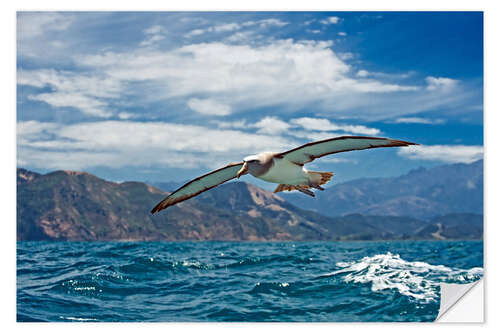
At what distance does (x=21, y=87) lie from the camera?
7.07 metres

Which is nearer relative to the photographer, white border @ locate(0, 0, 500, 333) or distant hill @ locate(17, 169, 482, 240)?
white border @ locate(0, 0, 500, 333)

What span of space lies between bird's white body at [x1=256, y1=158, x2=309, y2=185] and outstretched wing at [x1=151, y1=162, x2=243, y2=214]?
0.53m

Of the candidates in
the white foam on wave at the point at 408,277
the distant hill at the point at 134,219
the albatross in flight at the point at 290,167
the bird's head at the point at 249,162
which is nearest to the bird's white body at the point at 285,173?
the albatross in flight at the point at 290,167

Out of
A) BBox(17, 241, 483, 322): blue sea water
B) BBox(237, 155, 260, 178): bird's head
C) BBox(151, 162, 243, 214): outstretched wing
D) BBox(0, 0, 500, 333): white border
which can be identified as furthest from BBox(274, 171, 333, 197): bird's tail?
BBox(17, 241, 483, 322): blue sea water

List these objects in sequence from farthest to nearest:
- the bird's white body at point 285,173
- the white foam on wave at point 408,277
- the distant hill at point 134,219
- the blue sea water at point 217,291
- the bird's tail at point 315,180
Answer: the distant hill at point 134,219, the white foam on wave at point 408,277, the blue sea water at point 217,291, the bird's tail at point 315,180, the bird's white body at point 285,173

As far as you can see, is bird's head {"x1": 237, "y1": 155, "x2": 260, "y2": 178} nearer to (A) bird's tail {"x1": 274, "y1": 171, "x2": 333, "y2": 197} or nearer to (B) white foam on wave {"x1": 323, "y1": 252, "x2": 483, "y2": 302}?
(A) bird's tail {"x1": 274, "y1": 171, "x2": 333, "y2": 197}

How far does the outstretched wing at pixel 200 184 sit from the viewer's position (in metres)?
4.77

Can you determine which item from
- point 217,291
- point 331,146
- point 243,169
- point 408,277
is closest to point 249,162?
point 243,169

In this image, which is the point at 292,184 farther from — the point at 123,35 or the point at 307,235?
the point at 307,235

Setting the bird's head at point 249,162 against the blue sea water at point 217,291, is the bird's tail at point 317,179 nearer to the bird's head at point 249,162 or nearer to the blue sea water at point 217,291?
the bird's head at point 249,162

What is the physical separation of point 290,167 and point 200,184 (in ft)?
3.87

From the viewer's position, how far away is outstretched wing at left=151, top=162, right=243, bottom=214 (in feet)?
15.7

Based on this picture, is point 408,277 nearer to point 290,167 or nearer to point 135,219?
point 290,167

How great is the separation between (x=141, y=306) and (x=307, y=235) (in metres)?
40.0
